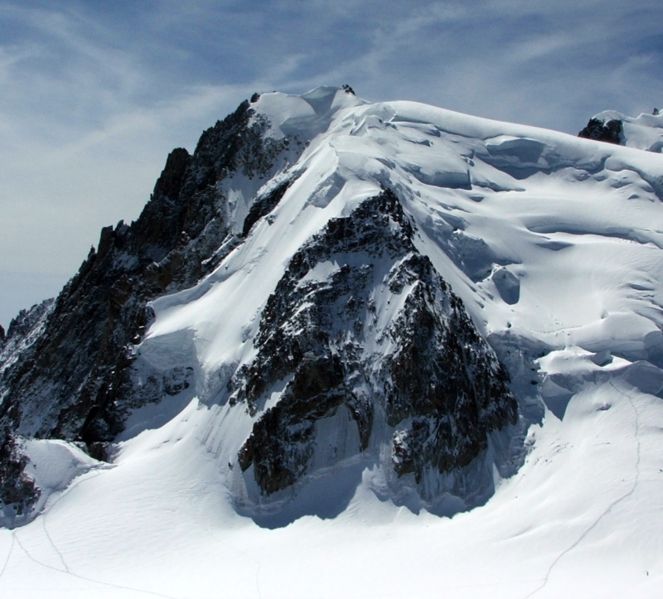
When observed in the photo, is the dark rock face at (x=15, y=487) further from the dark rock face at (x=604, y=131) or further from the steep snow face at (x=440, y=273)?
the dark rock face at (x=604, y=131)

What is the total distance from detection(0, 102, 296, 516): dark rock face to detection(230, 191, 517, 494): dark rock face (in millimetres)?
8545

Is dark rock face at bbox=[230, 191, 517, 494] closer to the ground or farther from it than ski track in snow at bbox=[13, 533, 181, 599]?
farther from it

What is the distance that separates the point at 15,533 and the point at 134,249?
31.0 meters

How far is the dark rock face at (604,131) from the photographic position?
70625 mm

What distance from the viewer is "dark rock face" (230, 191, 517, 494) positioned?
133ft

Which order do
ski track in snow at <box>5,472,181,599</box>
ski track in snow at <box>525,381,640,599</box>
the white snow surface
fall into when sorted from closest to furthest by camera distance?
ski track in snow at <box>525,381,640,599</box> < ski track in snow at <box>5,472,181,599</box> < the white snow surface

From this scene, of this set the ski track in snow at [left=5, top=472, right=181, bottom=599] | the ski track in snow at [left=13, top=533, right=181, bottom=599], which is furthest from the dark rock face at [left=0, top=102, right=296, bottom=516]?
the ski track in snow at [left=13, top=533, right=181, bottom=599]

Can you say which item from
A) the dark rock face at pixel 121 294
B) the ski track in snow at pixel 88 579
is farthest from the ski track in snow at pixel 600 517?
the dark rock face at pixel 121 294

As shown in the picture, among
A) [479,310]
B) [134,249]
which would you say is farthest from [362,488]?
[134,249]

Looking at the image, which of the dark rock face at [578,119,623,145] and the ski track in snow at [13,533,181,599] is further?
the dark rock face at [578,119,623,145]

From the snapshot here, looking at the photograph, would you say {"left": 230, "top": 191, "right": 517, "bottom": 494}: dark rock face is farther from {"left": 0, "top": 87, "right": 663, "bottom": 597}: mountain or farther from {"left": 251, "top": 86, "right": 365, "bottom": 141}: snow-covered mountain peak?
{"left": 251, "top": 86, "right": 365, "bottom": 141}: snow-covered mountain peak

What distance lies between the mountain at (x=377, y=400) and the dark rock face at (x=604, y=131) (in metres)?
11.7

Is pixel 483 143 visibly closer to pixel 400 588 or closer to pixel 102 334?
pixel 102 334

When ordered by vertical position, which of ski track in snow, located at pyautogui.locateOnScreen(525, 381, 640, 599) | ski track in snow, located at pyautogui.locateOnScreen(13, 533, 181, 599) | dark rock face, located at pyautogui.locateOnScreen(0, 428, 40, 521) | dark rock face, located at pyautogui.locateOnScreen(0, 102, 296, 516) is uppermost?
dark rock face, located at pyautogui.locateOnScreen(0, 102, 296, 516)
